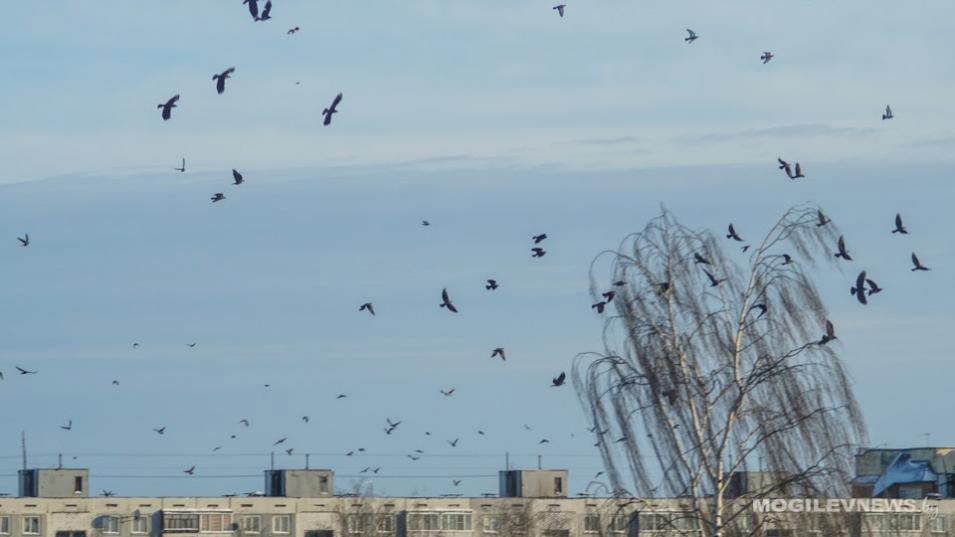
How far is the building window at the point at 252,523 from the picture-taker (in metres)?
119

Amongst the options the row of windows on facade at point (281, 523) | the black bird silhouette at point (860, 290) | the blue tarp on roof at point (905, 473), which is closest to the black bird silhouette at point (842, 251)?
the black bird silhouette at point (860, 290)

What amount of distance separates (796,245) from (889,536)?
740 inches

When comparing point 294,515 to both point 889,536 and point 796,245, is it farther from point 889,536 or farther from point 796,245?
point 796,245

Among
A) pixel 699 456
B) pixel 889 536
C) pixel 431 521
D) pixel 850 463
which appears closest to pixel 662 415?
pixel 699 456

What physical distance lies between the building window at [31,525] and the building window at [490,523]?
1050 inches

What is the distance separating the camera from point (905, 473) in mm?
131500

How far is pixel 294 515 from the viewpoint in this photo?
119750 millimetres

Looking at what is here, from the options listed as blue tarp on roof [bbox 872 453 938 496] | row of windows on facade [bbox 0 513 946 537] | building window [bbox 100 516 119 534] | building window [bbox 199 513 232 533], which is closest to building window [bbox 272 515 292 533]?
row of windows on facade [bbox 0 513 946 537]

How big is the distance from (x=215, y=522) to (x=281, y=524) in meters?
4.16

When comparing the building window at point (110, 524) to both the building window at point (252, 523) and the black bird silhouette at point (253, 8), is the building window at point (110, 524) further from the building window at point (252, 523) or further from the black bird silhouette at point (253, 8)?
the black bird silhouette at point (253, 8)

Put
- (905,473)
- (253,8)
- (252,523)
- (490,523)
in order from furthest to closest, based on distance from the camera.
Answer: (905,473) < (490,523) < (252,523) < (253,8)

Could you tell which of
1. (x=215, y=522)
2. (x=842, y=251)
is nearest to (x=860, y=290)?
(x=842, y=251)

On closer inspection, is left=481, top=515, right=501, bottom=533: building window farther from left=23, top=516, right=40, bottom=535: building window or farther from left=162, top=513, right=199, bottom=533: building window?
left=23, top=516, right=40, bottom=535: building window

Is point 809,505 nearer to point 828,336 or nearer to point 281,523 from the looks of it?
point 828,336
